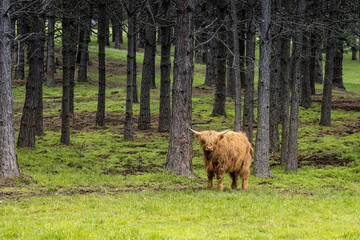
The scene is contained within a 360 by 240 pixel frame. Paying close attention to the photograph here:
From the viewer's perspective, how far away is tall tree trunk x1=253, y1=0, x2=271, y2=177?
57.1 ft

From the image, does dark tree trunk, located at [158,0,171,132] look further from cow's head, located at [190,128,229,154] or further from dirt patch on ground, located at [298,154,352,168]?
cow's head, located at [190,128,229,154]

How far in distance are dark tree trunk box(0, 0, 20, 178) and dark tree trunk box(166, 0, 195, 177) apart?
5.53 metres

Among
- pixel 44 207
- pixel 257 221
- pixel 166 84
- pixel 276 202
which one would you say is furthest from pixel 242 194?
pixel 166 84

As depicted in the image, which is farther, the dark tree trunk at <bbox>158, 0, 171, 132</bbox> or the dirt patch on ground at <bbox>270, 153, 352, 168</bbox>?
the dark tree trunk at <bbox>158, 0, 171, 132</bbox>

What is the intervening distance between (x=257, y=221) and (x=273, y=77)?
46.5ft

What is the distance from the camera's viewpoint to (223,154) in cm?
1378

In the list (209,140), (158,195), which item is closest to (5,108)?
(158,195)

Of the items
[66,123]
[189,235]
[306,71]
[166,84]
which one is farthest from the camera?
[306,71]

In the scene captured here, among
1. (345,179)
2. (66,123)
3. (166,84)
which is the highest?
(166,84)

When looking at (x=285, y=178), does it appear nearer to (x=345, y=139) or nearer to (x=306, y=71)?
(x=345, y=139)

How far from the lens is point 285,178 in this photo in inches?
675

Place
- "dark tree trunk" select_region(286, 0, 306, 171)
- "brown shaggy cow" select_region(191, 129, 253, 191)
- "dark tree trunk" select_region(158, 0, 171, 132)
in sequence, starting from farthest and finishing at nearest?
"dark tree trunk" select_region(158, 0, 171, 132) < "dark tree trunk" select_region(286, 0, 306, 171) < "brown shaggy cow" select_region(191, 129, 253, 191)

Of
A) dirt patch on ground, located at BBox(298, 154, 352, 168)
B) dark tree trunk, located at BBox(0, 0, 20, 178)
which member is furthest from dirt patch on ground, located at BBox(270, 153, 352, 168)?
dark tree trunk, located at BBox(0, 0, 20, 178)

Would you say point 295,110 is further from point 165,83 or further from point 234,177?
point 165,83
